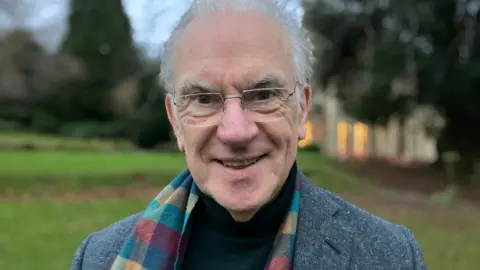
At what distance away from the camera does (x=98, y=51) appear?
38000 millimetres

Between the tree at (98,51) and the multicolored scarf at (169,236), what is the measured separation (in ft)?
107

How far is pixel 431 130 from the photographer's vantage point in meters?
18.6

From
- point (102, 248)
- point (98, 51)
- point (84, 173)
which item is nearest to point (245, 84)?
point (102, 248)

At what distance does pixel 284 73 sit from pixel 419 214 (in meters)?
10.8

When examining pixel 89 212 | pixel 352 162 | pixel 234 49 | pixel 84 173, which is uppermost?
pixel 234 49

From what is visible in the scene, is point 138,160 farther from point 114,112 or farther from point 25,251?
point 114,112

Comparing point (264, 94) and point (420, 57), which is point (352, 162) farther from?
point (264, 94)

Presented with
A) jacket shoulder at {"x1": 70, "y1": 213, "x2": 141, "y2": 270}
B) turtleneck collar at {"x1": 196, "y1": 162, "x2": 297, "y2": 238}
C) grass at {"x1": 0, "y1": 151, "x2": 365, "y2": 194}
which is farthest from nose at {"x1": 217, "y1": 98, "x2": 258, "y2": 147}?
grass at {"x1": 0, "y1": 151, "x2": 365, "y2": 194}

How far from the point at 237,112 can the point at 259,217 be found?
1.11 ft

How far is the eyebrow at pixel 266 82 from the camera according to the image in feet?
4.95

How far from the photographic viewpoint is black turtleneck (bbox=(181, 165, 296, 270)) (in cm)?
165

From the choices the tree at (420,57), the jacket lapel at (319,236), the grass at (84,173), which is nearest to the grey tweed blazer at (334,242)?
the jacket lapel at (319,236)

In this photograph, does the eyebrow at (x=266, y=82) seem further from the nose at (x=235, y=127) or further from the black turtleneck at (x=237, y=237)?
the black turtleneck at (x=237, y=237)

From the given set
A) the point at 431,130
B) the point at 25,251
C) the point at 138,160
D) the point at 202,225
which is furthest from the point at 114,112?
the point at 202,225
